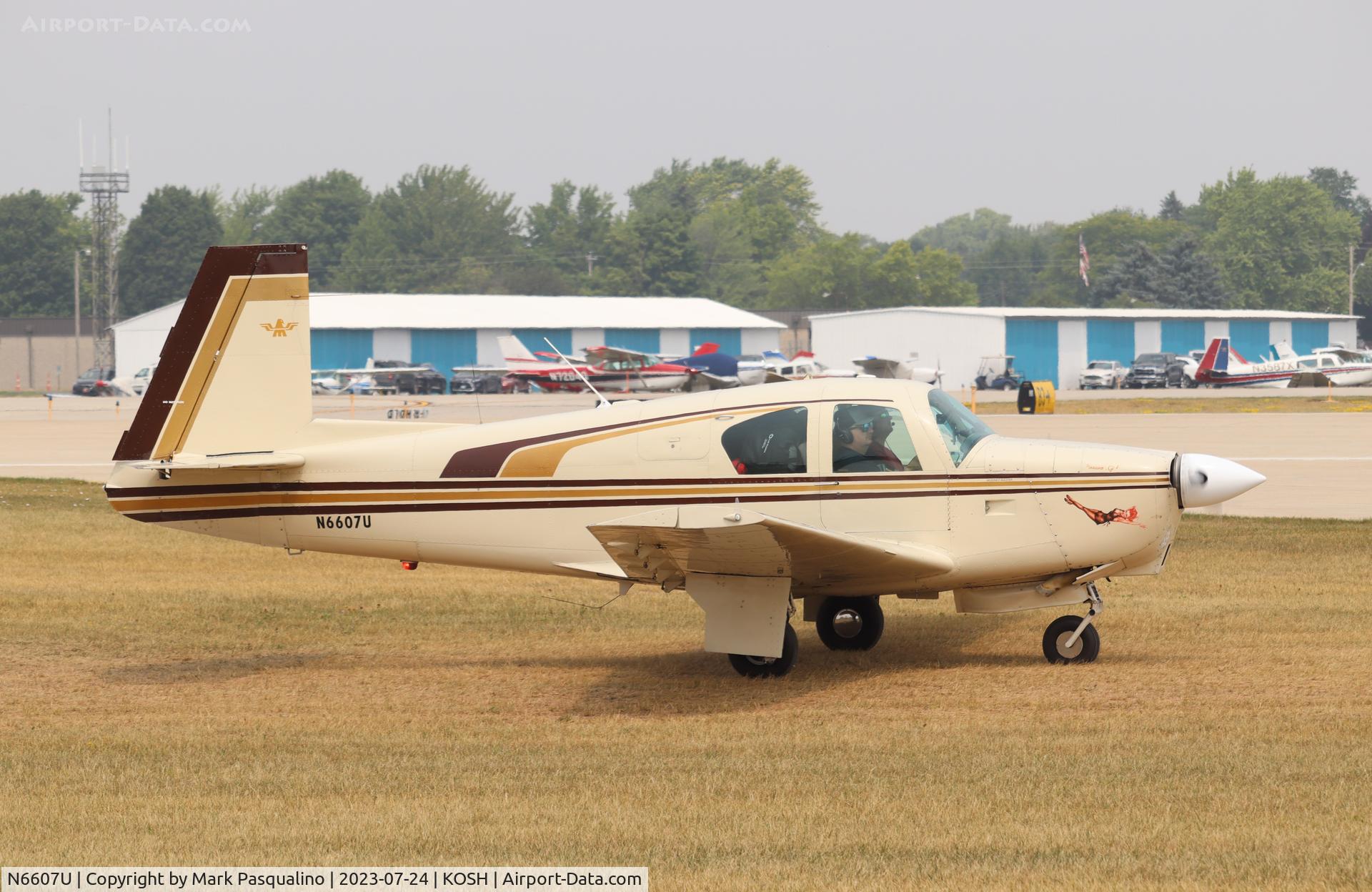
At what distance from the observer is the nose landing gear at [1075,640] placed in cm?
1007

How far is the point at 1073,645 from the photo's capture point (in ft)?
33.1

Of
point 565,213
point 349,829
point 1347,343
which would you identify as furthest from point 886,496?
point 565,213

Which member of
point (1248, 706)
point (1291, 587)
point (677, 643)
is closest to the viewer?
point (1248, 706)

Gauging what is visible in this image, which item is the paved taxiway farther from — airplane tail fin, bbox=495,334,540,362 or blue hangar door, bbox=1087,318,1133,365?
blue hangar door, bbox=1087,318,1133,365

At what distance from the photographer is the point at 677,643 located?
11477 mm

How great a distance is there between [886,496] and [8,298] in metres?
137

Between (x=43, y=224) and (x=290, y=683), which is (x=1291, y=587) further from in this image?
(x=43, y=224)

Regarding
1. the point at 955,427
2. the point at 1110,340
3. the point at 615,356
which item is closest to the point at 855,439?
the point at 955,427

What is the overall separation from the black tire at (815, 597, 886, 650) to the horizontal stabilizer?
415 cm

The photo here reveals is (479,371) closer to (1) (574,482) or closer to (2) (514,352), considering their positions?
(2) (514,352)

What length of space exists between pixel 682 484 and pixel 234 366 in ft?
11.1

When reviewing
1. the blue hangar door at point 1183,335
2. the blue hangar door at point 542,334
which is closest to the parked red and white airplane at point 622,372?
the blue hangar door at point 542,334

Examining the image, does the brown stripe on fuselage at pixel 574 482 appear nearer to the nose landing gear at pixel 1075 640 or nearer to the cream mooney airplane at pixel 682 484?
the cream mooney airplane at pixel 682 484

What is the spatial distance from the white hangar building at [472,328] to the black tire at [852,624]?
244 feet
